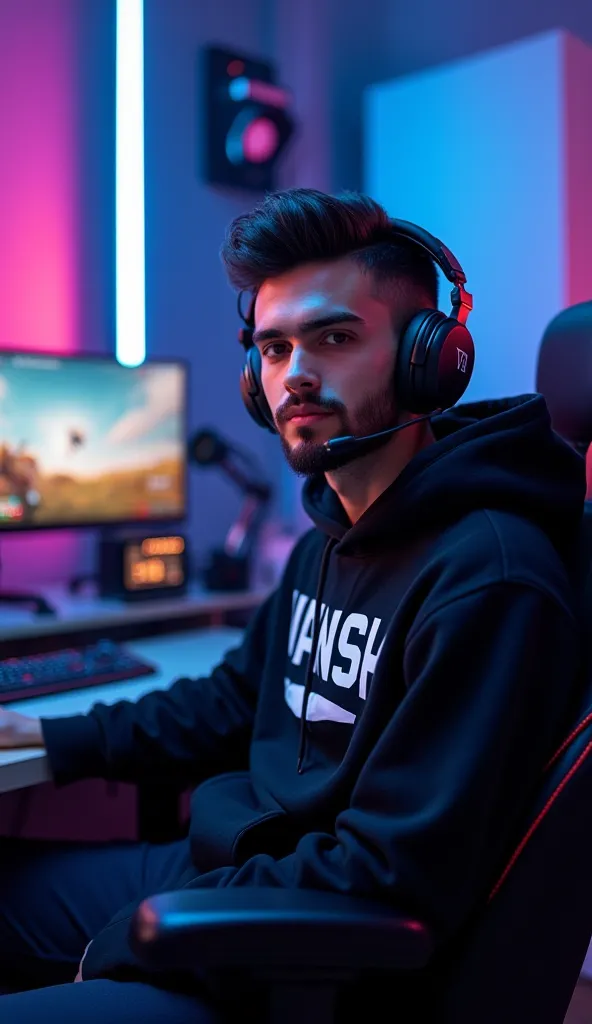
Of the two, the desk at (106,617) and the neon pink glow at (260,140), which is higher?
the neon pink glow at (260,140)

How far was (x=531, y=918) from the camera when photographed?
729 millimetres

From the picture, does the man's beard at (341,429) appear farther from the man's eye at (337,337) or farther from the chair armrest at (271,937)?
the chair armrest at (271,937)

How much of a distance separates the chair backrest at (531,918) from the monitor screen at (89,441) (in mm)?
1238

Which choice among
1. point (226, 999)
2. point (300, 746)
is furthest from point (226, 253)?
point (226, 999)

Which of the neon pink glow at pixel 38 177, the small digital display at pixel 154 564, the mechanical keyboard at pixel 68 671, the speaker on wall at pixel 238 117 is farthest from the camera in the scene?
the speaker on wall at pixel 238 117

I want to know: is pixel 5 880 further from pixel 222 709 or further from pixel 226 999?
pixel 226 999

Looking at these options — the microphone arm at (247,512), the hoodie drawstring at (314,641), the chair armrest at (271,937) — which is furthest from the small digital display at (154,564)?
the chair armrest at (271,937)

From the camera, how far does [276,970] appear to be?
676 millimetres

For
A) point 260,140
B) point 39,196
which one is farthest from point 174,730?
point 260,140

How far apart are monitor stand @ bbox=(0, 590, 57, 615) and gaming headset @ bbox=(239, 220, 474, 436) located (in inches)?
35.7

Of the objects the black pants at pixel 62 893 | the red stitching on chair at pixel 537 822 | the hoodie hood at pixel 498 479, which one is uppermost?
the hoodie hood at pixel 498 479

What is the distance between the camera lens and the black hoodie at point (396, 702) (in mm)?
738

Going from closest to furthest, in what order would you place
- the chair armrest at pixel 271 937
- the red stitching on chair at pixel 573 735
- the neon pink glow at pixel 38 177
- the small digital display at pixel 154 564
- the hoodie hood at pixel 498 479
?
the chair armrest at pixel 271 937 → the red stitching on chair at pixel 573 735 → the hoodie hood at pixel 498 479 → the small digital display at pixel 154 564 → the neon pink glow at pixel 38 177

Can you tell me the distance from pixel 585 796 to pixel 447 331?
19.9 inches
